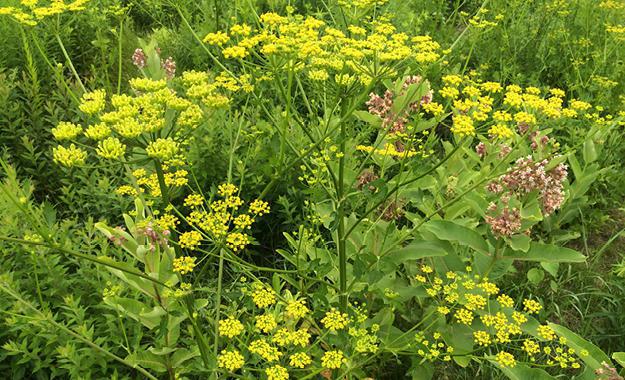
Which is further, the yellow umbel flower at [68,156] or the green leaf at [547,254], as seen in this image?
the green leaf at [547,254]

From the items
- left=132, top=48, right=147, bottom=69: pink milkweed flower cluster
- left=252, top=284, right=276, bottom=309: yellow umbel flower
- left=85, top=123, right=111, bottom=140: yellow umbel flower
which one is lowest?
left=252, top=284, right=276, bottom=309: yellow umbel flower

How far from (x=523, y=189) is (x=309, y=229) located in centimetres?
104

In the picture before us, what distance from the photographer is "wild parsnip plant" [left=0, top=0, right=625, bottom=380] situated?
1864mm

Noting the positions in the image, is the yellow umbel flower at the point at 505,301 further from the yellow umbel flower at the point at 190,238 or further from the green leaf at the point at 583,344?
the yellow umbel flower at the point at 190,238

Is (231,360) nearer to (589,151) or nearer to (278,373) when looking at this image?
(278,373)

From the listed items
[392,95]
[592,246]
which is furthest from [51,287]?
[592,246]

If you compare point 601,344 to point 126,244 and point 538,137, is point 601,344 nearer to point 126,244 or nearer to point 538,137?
point 538,137

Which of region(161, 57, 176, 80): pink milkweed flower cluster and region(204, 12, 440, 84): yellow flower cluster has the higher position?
region(204, 12, 440, 84): yellow flower cluster

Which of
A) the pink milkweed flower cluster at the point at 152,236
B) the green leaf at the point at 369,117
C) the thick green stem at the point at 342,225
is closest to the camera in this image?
the thick green stem at the point at 342,225

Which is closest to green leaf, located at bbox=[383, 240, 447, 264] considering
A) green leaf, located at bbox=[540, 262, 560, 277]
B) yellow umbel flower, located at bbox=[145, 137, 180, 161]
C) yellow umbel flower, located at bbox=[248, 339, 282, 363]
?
green leaf, located at bbox=[540, 262, 560, 277]

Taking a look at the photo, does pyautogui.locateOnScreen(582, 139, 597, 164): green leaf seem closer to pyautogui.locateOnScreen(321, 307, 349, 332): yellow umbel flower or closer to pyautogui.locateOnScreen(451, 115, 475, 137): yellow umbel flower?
pyautogui.locateOnScreen(451, 115, 475, 137): yellow umbel flower

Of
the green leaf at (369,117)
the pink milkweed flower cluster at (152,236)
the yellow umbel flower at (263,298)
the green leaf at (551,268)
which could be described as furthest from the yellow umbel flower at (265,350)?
the green leaf at (551,268)

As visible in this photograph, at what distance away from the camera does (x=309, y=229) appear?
2721 millimetres

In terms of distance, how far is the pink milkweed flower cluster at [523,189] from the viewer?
8.23ft
